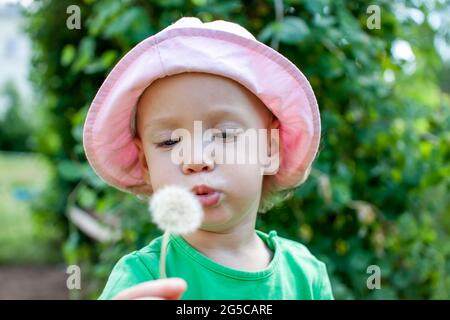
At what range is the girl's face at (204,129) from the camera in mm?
868

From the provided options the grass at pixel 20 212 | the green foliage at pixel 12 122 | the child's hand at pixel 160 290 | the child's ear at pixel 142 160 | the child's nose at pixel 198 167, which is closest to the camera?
the child's hand at pixel 160 290

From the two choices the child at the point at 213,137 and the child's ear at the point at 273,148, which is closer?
the child at the point at 213,137

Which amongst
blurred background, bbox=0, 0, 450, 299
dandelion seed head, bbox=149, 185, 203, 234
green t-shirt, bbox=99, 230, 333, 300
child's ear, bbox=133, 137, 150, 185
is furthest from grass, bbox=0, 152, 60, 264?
dandelion seed head, bbox=149, 185, 203, 234

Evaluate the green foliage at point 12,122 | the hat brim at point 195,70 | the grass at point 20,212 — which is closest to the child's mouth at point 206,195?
the hat brim at point 195,70

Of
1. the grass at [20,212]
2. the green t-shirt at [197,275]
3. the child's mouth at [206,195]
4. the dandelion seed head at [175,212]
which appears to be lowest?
the green t-shirt at [197,275]

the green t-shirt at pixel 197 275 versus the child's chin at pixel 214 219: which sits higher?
the child's chin at pixel 214 219

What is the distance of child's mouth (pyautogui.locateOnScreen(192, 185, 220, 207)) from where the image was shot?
0.86 meters

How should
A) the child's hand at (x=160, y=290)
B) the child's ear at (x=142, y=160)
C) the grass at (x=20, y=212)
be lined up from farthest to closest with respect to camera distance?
the grass at (x=20, y=212)
the child's ear at (x=142, y=160)
the child's hand at (x=160, y=290)

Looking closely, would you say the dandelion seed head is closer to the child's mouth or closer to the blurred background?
the child's mouth

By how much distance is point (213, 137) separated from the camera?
0.87 metres

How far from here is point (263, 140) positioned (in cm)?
97

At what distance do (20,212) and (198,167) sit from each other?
534cm

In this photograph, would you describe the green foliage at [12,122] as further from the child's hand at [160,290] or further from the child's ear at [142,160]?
the child's hand at [160,290]
